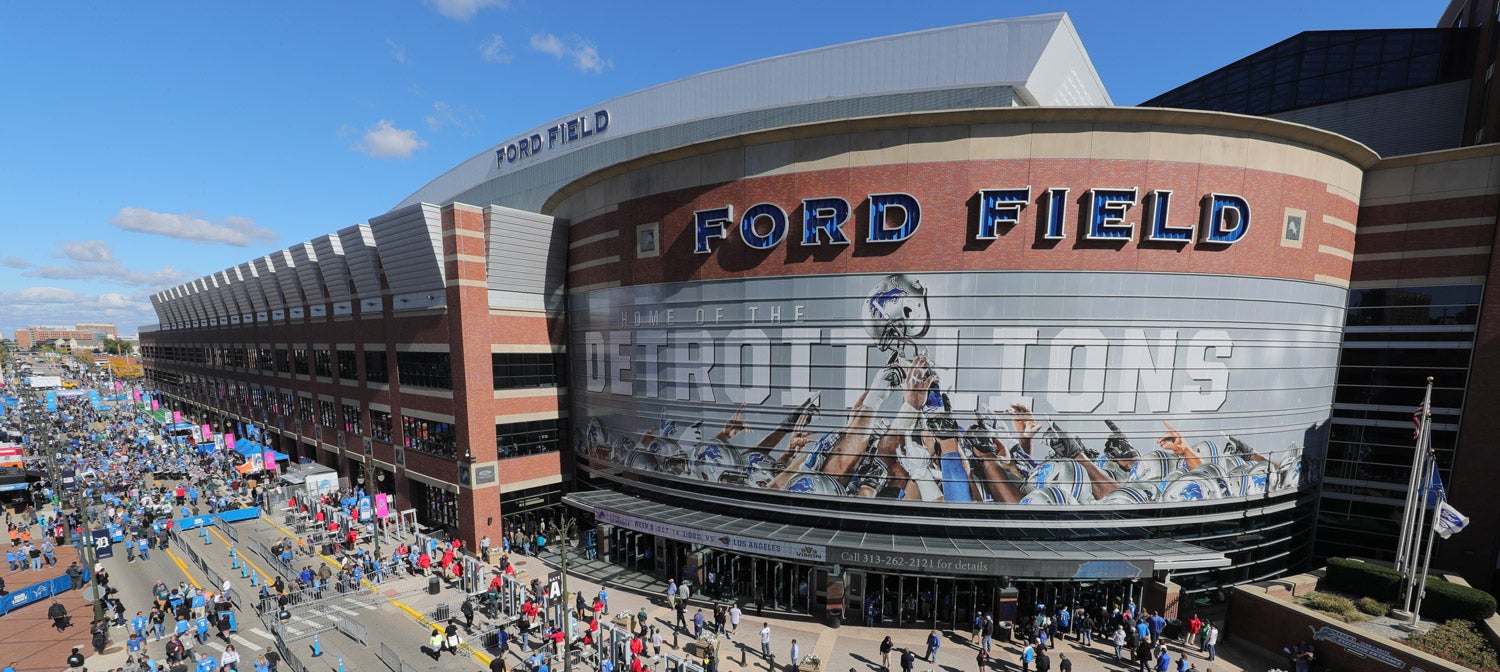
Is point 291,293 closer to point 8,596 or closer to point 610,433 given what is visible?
point 8,596

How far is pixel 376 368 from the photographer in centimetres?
3944

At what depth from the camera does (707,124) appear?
138ft

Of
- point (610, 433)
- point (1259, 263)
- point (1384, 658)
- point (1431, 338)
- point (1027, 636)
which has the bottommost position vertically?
point (1027, 636)

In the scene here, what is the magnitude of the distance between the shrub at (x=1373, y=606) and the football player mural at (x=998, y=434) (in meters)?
5.33

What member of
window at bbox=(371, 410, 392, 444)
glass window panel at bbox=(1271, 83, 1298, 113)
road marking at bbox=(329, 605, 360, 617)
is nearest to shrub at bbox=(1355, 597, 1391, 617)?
glass window panel at bbox=(1271, 83, 1298, 113)

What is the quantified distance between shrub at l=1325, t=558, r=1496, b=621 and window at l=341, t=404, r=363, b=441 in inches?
2302

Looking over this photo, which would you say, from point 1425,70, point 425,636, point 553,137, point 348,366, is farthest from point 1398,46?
point 348,366

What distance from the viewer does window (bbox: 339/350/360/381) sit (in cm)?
4158

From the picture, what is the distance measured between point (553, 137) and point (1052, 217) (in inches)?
1791

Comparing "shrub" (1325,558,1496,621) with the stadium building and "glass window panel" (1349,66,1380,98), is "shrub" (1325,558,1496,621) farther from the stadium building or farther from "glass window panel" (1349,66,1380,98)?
"glass window panel" (1349,66,1380,98)

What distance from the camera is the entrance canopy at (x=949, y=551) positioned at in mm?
22203

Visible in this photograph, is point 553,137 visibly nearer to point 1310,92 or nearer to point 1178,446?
point 1178,446

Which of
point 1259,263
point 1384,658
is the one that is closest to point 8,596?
point 1384,658

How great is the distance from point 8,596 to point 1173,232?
55.9 m
